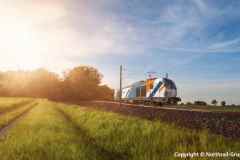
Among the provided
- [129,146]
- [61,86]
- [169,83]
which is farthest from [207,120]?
[61,86]

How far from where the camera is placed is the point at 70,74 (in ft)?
341

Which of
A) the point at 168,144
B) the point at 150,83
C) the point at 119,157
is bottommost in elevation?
the point at 119,157

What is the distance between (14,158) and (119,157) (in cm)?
318

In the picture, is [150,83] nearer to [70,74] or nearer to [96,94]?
[96,94]

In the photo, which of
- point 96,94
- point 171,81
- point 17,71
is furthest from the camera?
point 17,71

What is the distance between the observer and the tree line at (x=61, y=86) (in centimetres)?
8788

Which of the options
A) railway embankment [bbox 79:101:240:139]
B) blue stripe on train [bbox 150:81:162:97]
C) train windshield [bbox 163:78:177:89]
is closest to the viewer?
railway embankment [bbox 79:101:240:139]

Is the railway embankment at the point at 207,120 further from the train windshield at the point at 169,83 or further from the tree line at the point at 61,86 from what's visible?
the tree line at the point at 61,86

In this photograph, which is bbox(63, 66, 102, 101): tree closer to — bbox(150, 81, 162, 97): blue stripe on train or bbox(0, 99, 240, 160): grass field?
bbox(150, 81, 162, 97): blue stripe on train

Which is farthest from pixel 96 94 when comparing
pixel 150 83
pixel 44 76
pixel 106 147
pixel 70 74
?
pixel 106 147

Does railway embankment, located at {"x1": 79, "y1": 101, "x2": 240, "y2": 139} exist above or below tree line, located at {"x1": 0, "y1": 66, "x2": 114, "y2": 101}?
below

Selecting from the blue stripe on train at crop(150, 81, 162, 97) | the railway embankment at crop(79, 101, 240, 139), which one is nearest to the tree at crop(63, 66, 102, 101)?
the blue stripe on train at crop(150, 81, 162, 97)

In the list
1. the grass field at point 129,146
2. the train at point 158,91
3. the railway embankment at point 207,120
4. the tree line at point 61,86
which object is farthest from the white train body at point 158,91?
the tree line at point 61,86

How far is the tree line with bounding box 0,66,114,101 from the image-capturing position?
87.9m
